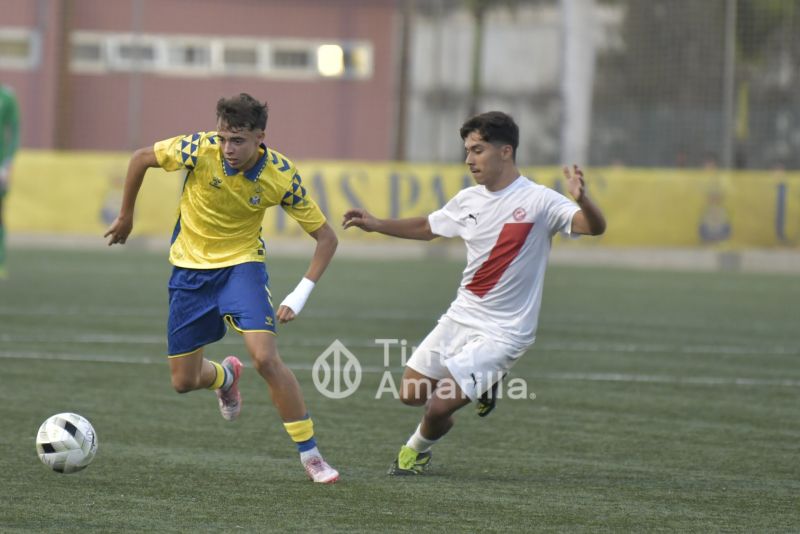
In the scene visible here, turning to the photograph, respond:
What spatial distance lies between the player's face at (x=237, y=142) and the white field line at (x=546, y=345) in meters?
5.23

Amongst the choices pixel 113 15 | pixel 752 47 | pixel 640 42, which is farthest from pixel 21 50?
pixel 752 47

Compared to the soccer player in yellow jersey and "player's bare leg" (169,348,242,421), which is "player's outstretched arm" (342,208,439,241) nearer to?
the soccer player in yellow jersey

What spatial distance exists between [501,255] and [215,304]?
1.36m

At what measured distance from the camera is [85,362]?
10250 mm

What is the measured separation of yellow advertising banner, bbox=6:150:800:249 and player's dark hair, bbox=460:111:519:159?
57.0ft

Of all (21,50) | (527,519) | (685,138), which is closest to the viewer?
(527,519)

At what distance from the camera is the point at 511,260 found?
258 inches

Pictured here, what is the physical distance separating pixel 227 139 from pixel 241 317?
813mm

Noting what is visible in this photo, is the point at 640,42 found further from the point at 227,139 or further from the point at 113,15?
the point at 227,139

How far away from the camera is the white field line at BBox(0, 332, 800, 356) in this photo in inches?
451

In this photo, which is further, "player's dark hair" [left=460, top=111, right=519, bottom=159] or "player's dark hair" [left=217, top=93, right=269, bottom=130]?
"player's dark hair" [left=460, top=111, right=519, bottom=159]

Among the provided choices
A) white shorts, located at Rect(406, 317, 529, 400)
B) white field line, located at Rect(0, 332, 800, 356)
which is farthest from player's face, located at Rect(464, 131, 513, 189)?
white field line, located at Rect(0, 332, 800, 356)

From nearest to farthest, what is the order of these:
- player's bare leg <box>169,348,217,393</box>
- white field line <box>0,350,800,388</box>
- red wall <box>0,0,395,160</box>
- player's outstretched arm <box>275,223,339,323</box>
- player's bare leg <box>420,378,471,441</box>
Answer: player's outstretched arm <box>275,223,339,323</box> → player's bare leg <box>420,378,471,441</box> → player's bare leg <box>169,348,217,393</box> → white field line <box>0,350,800,388</box> → red wall <box>0,0,395,160</box>

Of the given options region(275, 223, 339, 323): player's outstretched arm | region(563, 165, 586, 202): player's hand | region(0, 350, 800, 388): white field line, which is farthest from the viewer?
region(0, 350, 800, 388): white field line
